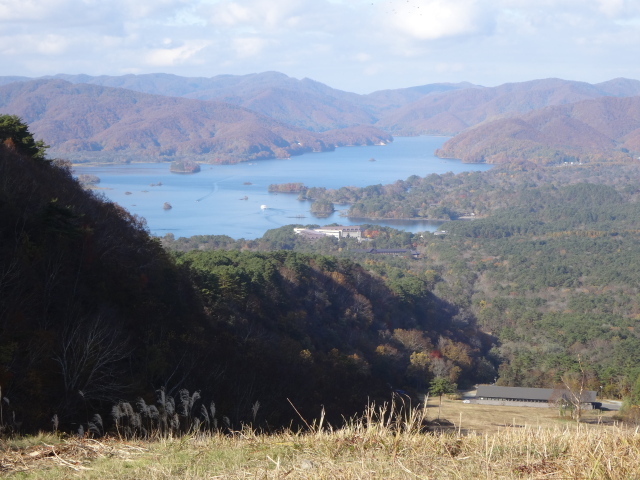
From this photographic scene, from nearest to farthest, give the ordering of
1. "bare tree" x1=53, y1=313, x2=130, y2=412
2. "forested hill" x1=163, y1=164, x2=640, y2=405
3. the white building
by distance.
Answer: "bare tree" x1=53, y1=313, x2=130, y2=412, "forested hill" x1=163, y1=164, x2=640, y2=405, the white building

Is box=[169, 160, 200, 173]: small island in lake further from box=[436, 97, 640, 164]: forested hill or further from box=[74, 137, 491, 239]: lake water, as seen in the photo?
box=[436, 97, 640, 164]: forested hill

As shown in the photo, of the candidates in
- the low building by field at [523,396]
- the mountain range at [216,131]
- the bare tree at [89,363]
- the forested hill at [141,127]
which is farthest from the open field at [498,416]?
the mountain range at [216,131]

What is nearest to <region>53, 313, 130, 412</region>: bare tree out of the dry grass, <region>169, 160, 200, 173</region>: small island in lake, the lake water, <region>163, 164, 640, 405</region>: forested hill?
the dry grass

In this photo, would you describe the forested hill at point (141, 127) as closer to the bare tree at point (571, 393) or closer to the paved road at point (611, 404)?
the bare tree at point (571, 393)

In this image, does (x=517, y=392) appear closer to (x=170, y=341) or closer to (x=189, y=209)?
(x=170, y=341)

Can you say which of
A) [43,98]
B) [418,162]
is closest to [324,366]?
[418,162]

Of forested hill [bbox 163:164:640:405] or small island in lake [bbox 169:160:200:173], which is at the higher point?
small island in lake [bbox 169:160:200:173]

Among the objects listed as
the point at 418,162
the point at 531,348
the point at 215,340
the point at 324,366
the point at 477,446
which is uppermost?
the point at 418,162

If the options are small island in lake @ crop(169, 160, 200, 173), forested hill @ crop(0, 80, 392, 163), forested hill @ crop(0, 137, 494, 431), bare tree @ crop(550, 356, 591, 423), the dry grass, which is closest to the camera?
the dry grass
